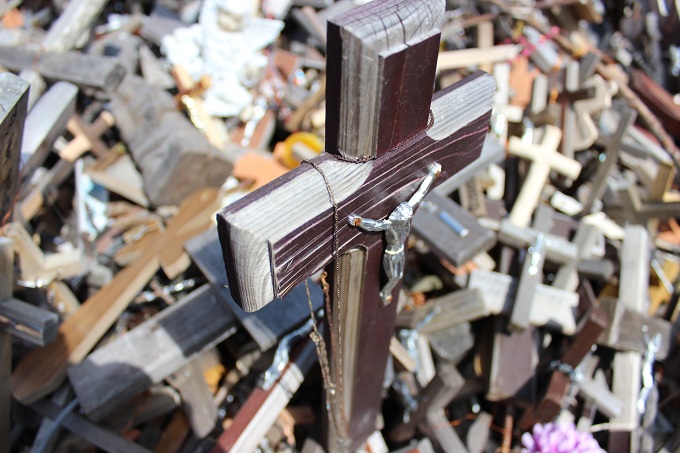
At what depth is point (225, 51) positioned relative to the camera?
3.11 meters

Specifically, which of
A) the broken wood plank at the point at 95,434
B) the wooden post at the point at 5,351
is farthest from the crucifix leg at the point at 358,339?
the wooden post at the point at 5,351

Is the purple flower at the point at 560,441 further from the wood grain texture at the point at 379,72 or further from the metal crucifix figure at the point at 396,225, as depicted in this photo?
the wood grain texture at the point at 379,72

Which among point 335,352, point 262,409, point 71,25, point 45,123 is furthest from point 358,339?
point 71,25

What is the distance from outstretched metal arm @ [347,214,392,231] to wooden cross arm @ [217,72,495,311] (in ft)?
0.05

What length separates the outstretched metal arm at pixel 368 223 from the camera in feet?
3.82

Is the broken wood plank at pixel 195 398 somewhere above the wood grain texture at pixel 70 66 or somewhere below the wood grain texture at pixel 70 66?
below

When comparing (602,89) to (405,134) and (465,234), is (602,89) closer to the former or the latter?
(465,234)

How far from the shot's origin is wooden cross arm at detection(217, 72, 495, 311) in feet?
3.28

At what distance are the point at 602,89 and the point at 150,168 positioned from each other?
2666 millimetres

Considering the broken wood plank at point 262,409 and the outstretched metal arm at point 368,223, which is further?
the broken wood plank at point 262,409

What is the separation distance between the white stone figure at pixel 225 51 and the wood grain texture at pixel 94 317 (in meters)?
0.86

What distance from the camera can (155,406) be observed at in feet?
6.82

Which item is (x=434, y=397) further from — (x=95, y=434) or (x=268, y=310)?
(x=95, y=434)

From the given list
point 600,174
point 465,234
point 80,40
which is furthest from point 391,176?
point 80,40
